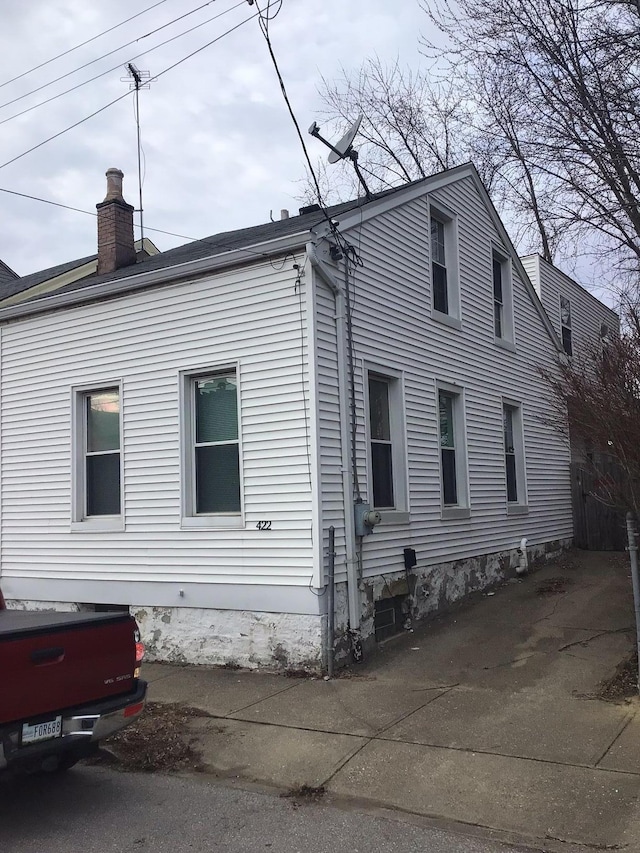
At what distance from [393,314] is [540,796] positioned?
6.45 meters

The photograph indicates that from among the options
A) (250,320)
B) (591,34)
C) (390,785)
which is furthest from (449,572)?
(591,34)

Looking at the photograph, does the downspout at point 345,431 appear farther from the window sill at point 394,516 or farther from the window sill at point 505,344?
the window sill at point 505,344

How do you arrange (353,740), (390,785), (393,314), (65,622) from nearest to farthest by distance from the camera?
(65,622) < (390,785) < (353,740) < (393,314)

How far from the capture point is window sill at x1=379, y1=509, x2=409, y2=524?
9.51 m

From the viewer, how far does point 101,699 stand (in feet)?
17.2

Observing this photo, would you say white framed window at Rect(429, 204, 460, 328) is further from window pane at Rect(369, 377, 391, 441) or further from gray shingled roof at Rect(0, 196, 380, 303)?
window pane at Rect(369, 377, 391, 441)

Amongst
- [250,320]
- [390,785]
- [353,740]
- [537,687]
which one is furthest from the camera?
[250,320]

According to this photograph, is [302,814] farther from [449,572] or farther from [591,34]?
[591,34]

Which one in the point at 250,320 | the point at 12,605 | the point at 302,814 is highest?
the point at 250,320

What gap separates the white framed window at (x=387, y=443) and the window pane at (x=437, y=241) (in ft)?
9.29

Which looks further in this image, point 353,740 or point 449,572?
point 449,572

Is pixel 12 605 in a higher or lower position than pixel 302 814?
higher

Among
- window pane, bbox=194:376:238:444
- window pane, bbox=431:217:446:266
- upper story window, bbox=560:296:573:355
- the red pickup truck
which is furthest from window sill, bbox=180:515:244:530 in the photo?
upper story window, bbox=560:296:573:355

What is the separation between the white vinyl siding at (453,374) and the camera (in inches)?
383
